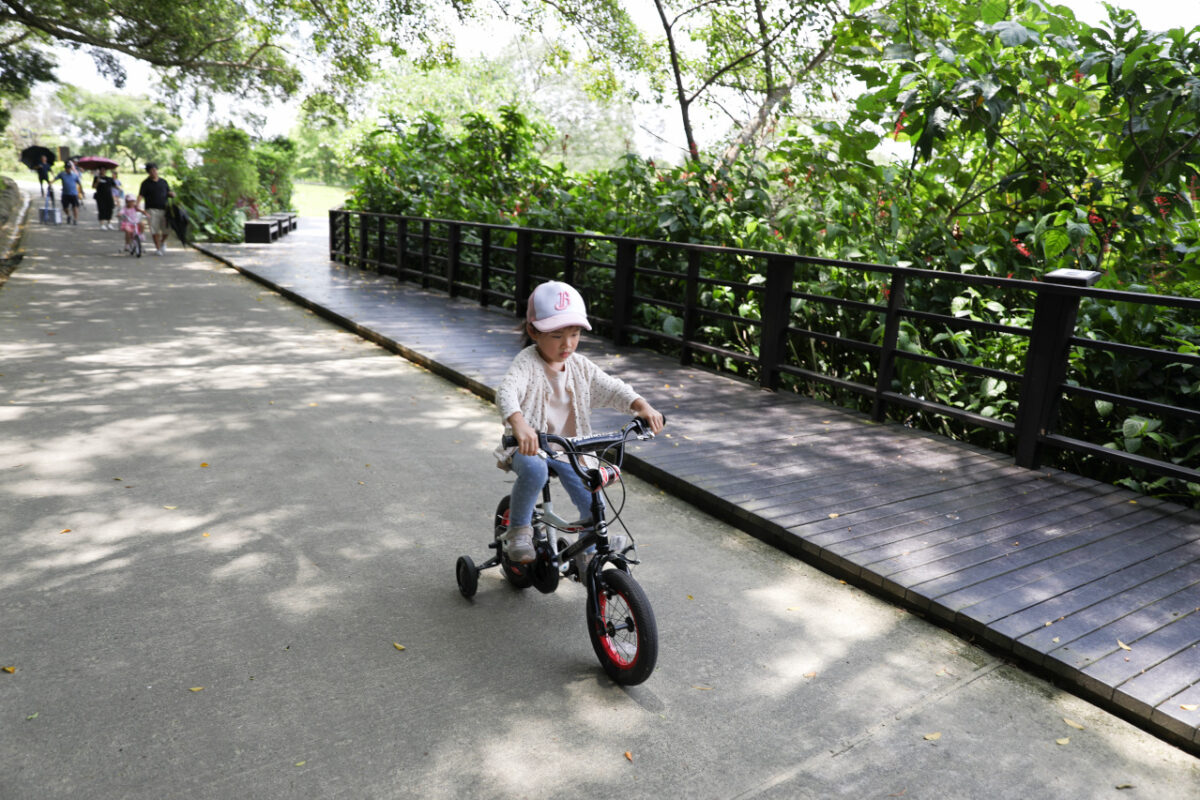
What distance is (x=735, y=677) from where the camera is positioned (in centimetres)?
337

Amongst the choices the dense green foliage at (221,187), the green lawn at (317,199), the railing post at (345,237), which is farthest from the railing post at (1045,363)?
the green lawn at (317,199)

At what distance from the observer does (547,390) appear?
3539mm

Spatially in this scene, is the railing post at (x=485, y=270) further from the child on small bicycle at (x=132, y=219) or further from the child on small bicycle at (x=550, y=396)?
the child on small bicycle at (x=132, y=219)

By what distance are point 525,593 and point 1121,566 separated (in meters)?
2.84

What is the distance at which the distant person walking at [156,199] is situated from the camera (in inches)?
778

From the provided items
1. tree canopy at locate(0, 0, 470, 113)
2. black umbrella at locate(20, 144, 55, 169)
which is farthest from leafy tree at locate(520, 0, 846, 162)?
black umbrella at locate(20, 144, 55, 169)

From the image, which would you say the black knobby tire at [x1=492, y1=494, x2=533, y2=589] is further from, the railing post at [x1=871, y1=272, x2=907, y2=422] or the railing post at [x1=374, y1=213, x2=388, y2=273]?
the railing post at [x1=374, y1=213, x2=388, y2=273]

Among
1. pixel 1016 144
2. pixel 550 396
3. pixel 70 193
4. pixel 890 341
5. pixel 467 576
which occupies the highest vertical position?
pixel 1016 144

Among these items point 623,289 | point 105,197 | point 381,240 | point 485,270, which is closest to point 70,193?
point 105,197

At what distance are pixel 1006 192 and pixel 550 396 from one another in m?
6.13

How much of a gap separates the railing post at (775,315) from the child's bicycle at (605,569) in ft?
15.3

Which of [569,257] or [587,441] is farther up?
[569,257]

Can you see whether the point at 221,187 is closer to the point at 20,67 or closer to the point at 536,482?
the point at 20,67

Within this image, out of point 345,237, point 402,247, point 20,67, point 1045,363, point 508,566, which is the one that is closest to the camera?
point 508,566
